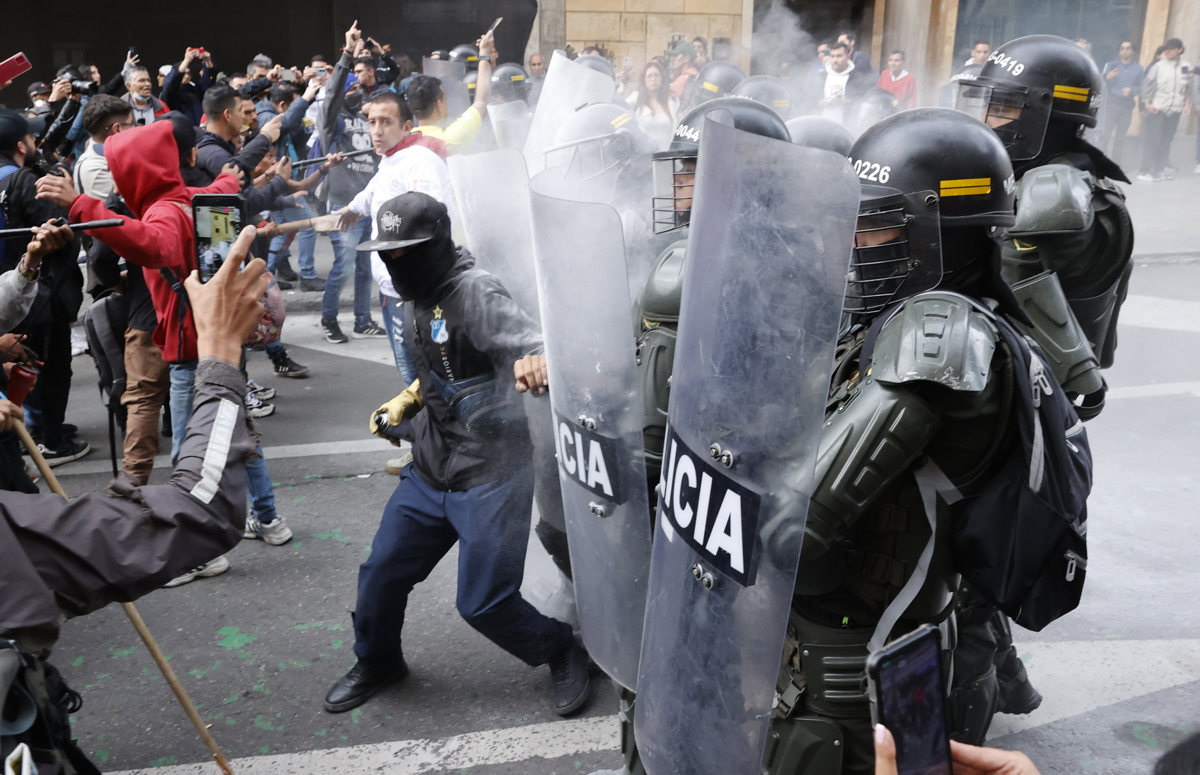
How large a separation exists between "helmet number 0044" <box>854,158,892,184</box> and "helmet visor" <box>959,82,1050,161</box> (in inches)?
69.6

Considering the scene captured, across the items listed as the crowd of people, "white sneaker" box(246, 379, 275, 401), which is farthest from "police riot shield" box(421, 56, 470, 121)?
"white sneaker" box(246, 379, 275, 401)

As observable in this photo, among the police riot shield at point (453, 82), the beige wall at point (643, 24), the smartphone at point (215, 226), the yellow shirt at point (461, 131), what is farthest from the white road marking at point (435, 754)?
the beige wall at point (643, 24)

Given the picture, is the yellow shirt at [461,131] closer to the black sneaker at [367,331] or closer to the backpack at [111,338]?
the black sneaker at [367,331]

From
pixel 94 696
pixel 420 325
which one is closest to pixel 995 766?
pixel 420 325

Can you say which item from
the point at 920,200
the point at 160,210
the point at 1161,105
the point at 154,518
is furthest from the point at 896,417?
the point at 1161,105

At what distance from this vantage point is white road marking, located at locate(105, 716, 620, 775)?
133 inches

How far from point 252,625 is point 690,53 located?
13.1 metres

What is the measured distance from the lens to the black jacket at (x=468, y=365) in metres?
3.49

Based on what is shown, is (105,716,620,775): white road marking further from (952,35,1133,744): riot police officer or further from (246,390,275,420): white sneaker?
(246,390,275,420): white sneaker

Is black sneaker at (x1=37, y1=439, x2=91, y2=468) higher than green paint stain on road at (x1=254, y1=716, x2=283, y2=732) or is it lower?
lower

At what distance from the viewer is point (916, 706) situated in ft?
4.17

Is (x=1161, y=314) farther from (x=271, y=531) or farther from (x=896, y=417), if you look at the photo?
(x=896, y=417)

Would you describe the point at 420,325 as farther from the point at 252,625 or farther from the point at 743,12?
the point at 743,12

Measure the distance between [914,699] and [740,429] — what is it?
51cm
